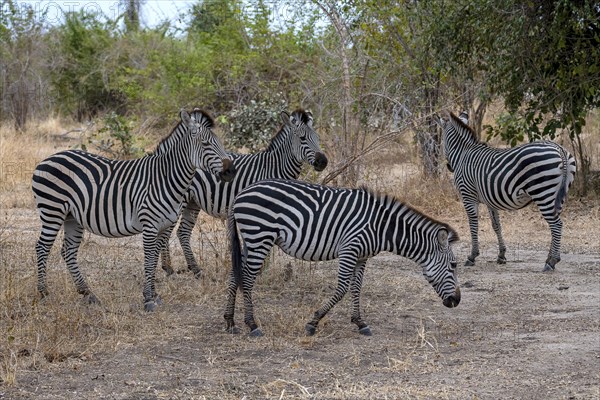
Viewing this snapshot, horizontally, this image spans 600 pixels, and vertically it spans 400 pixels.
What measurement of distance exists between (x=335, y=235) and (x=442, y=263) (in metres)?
0.90

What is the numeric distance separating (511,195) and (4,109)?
55.1ft

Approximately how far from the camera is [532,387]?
5.52 metres

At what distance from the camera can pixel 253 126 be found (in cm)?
1416

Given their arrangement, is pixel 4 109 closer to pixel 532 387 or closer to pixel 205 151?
pixel 205 151

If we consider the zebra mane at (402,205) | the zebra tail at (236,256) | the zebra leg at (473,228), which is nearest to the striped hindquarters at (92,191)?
the zebra tail at (236,256)

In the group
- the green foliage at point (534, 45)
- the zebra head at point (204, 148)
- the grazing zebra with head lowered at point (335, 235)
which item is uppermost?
the green foliage at point (534, 45)

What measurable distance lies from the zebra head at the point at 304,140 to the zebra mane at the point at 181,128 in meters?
1.05

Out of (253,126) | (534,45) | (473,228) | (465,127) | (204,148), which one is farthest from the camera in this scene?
(253,126)

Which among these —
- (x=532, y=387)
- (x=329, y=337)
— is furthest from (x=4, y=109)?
(x=532, y=387)

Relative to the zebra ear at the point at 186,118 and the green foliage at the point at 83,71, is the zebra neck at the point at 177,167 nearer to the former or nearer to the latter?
the zebra ear at the point at 186,118

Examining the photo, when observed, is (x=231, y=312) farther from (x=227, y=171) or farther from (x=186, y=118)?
(x=186, y=118)

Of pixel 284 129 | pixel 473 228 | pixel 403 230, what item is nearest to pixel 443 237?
pixel 403 230

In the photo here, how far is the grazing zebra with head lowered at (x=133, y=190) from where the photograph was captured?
7703mm

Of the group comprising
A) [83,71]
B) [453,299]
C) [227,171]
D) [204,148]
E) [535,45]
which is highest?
[83,71]
